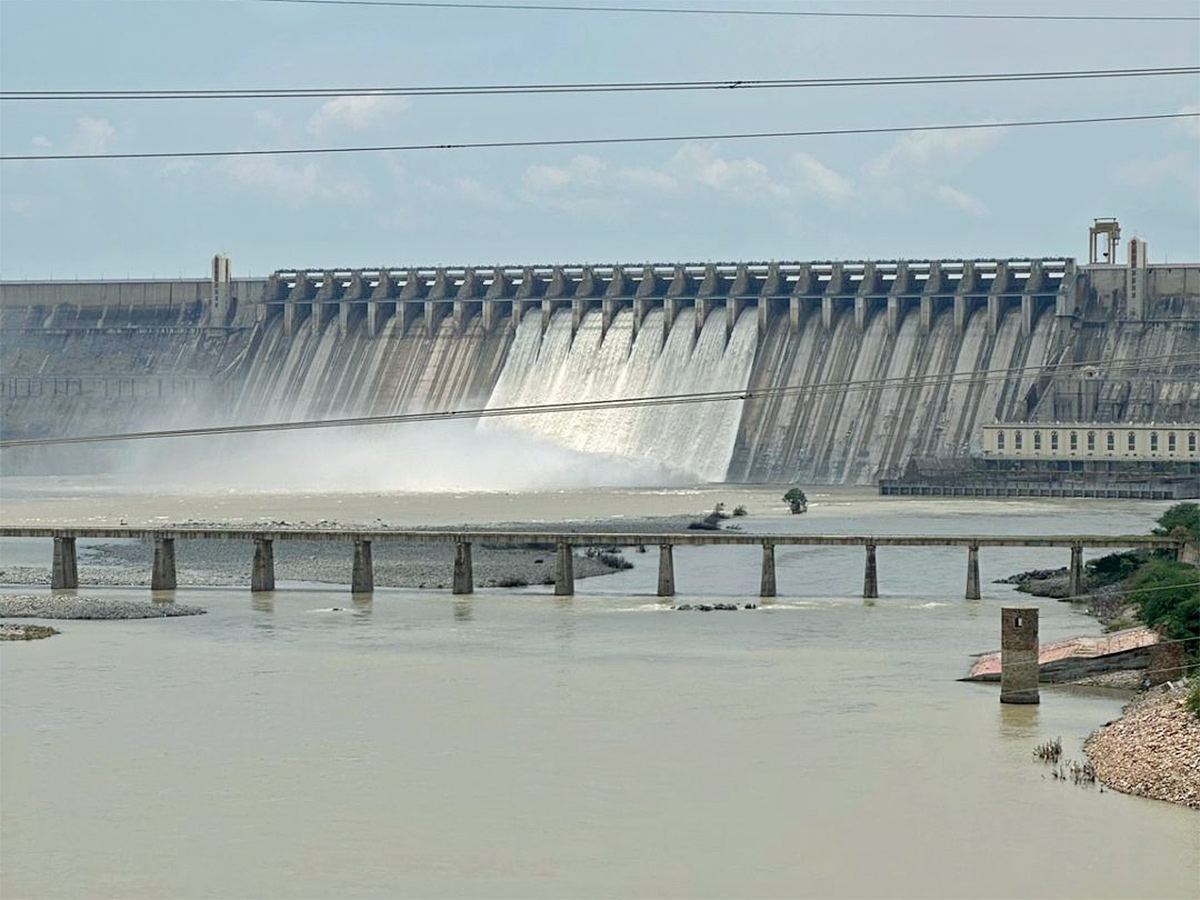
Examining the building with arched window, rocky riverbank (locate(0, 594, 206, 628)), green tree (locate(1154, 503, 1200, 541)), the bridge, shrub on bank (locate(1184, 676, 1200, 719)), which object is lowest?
shrub on bank (locate(1184, 676, 1200, 719))

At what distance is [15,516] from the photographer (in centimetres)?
7244

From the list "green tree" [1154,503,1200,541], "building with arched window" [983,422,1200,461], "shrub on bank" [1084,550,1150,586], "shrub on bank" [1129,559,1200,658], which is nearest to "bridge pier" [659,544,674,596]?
"shrub on bank" [1084,550,1150,586]

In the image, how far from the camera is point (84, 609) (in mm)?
43000

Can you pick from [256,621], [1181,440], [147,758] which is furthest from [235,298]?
[147,758]

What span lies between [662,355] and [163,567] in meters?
Result: 50.1

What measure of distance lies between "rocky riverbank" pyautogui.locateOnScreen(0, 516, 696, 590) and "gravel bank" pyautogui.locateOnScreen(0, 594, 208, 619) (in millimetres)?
5565

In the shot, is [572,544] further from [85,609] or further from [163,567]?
[85,609]

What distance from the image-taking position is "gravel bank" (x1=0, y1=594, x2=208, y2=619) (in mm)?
42344

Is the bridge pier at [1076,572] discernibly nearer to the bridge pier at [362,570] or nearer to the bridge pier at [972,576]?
the bridge pier at [972,576]

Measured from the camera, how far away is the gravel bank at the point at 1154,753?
24375mm

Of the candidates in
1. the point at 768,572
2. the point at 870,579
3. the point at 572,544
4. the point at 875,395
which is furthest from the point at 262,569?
the point at 875,395

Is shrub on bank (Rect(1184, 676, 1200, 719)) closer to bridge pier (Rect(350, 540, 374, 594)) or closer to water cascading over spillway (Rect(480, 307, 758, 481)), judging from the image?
bridge pier (Rect(350, 540, 374, 594))

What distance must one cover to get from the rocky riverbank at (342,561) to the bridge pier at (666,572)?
14.3 feet

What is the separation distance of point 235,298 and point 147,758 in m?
87.8
